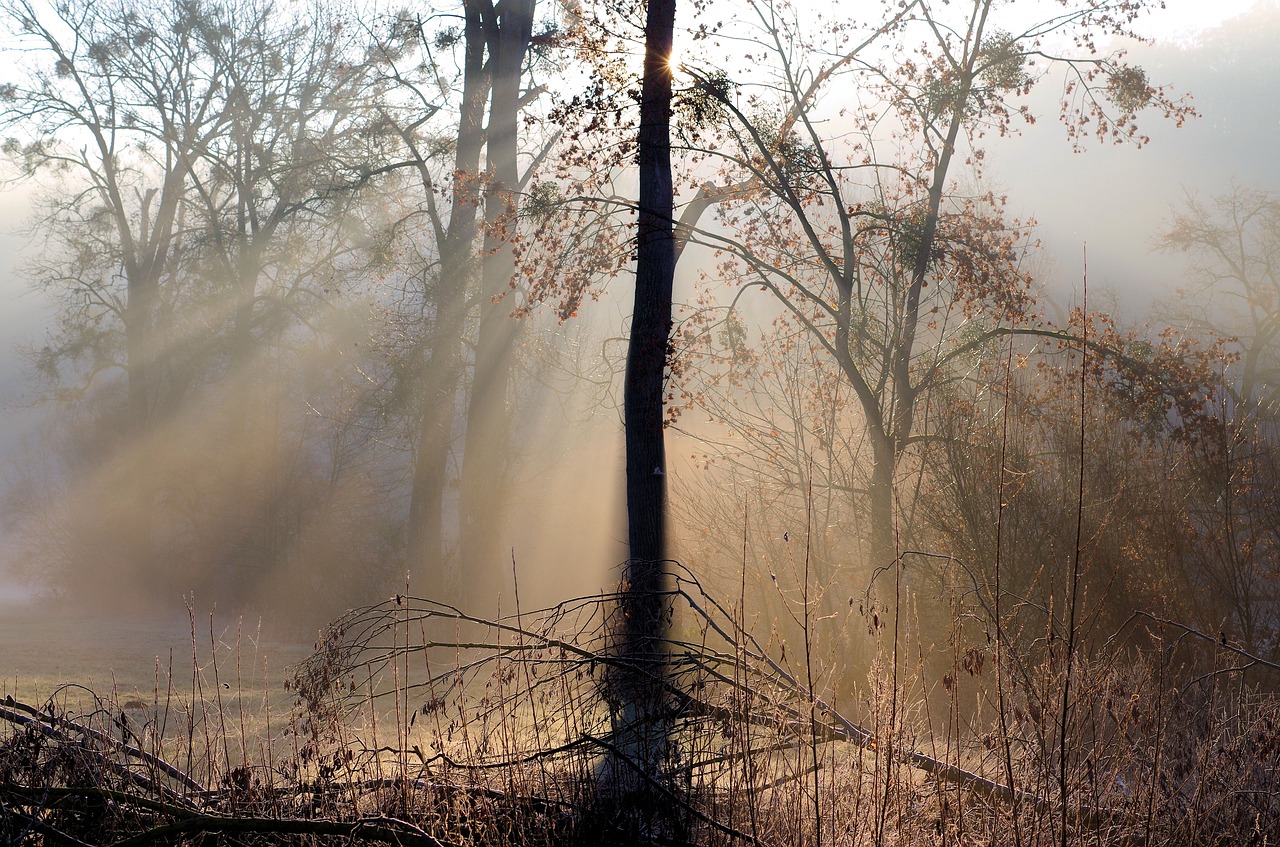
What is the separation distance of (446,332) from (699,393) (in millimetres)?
6793

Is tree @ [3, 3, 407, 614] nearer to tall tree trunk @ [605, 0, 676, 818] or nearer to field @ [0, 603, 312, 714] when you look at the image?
field @ [0, 603, 312, 714]

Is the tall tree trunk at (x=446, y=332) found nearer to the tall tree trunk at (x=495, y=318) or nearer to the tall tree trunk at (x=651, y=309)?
the tall tree trunk at (x=495, y=318)

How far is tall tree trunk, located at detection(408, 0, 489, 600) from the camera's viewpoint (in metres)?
17.8

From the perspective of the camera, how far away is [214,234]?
856 inches

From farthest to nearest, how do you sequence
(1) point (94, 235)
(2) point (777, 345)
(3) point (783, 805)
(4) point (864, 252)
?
(1) point (94, 235) < (2) point (777, 345) < (4) point (864, 252) < (3) point (783, 805)

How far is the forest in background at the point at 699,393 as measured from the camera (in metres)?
6.25

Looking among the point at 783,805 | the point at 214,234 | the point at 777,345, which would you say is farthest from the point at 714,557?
the point at 214,234

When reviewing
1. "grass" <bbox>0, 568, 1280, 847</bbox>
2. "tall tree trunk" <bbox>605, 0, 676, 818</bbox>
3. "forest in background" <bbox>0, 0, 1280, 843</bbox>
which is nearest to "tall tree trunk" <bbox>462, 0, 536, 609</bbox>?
"forest in background" <bbox>0, 0, 1280, 843</bbox>

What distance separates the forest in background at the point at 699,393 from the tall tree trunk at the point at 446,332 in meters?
0.07

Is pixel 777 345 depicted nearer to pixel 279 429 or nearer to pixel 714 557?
pixel 714 557

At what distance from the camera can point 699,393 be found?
12328 millimetres

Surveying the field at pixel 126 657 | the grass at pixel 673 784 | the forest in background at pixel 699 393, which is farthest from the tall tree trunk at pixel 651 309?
the field at pixel 126 657

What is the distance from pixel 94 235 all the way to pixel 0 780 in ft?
75.1

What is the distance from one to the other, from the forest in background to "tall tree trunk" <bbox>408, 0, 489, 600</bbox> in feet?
0.24
